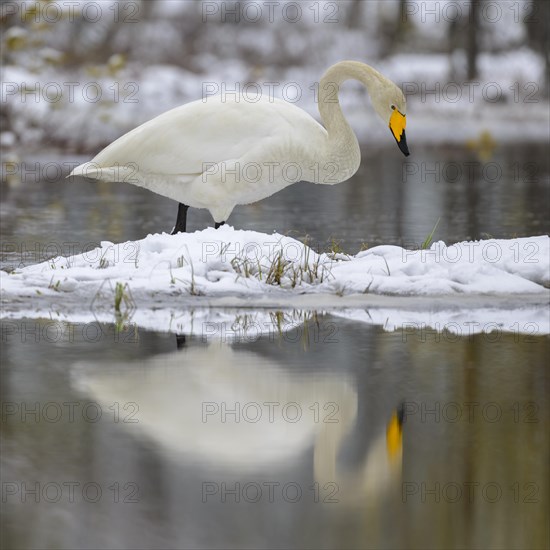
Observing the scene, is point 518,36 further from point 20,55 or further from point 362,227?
point 362,227

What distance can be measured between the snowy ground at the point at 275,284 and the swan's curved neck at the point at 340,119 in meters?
1.01

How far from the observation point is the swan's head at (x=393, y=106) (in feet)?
32.9

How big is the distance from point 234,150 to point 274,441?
4697 millimetres

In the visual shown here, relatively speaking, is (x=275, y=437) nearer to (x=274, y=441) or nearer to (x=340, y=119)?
(x=274, y=441)

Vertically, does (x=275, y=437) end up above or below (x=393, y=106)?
below

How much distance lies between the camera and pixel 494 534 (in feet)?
13.8

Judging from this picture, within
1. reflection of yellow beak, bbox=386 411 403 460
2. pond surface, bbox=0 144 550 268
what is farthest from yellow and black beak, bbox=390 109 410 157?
reflection of yellow beak, bbox=386 411 403 460

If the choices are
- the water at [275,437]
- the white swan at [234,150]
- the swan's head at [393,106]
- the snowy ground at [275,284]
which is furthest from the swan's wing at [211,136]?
the water at [275,437]

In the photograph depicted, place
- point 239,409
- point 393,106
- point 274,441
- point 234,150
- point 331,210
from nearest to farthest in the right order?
1. point 274,441
2. point 239,409
3. point 234,150
4. point 393,106
5. point 331,210

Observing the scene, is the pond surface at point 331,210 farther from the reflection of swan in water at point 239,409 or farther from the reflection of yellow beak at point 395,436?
the reflection of yellow beak at point 395,436

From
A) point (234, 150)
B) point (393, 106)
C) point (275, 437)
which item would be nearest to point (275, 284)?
point (234, 150)

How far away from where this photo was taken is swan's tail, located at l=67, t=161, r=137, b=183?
392 inches

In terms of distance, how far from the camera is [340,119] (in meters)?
10.1

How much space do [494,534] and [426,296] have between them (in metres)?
4.15
